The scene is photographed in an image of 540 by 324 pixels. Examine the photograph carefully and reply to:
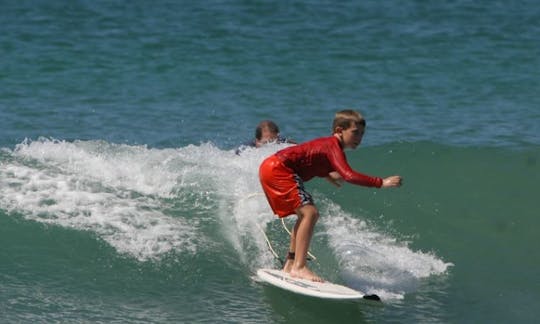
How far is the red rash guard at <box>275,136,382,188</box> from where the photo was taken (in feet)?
27.8

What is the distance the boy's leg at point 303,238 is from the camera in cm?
870

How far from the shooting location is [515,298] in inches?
362

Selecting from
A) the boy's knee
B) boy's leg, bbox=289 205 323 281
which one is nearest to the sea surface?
boy's leg, bbox=289 205 323 281

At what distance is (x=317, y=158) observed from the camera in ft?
28.4

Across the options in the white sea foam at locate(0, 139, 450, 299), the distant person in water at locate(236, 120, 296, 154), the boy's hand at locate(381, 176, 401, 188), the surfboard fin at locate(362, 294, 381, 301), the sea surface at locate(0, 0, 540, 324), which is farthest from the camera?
the distant person in water at locate(236, 120, 296, 154)

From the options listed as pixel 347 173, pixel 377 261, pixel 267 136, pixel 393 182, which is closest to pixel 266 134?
pixel 267 136

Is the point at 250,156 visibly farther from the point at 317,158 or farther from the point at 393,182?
the point at 393,182

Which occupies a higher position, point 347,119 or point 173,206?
point 347,119

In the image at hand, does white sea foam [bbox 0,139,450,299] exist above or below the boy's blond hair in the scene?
below

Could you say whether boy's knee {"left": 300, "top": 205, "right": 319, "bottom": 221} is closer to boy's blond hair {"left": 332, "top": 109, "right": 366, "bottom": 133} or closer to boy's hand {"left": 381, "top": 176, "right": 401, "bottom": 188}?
boy's blond hair {"left": 332, "top": 109, "right": 366, "bottom": 133}

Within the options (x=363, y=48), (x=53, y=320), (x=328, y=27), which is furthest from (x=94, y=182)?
(x=328, y=27)

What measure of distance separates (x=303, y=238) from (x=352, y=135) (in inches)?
36.7

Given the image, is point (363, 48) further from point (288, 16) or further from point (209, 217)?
point (209, 217)

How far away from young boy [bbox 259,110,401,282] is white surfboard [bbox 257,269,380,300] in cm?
7
